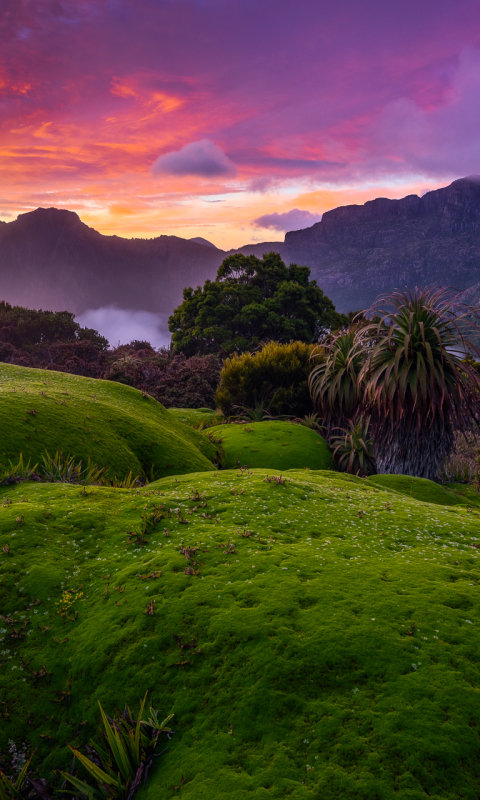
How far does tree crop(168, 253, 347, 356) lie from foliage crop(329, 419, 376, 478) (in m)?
29.1

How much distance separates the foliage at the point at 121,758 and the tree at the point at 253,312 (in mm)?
40902

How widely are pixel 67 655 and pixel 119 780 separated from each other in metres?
1.17

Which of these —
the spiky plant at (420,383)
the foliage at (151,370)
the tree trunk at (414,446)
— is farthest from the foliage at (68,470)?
the foliage at (151,370)

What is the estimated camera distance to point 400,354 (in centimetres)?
1252

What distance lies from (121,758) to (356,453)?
40.8 feet

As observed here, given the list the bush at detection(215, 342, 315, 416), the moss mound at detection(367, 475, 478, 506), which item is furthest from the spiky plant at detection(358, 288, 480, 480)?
the bush at detection(215, 342, 315, 416)

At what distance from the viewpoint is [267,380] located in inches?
781

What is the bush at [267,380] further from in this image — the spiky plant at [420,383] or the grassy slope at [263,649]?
the grassy slope at [263,649]

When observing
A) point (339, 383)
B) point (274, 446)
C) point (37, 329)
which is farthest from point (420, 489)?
point (37, 329)

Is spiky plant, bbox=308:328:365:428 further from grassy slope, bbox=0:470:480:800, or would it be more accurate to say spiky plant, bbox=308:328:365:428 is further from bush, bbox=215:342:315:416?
grassy slope, bbox=0:470:480:800

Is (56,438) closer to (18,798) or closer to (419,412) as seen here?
(18,798)

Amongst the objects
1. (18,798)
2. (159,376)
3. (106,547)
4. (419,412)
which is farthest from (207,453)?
(159,376)

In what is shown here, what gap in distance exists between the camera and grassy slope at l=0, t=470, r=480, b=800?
2.46 meters

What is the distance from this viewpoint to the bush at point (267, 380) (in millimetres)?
19344
